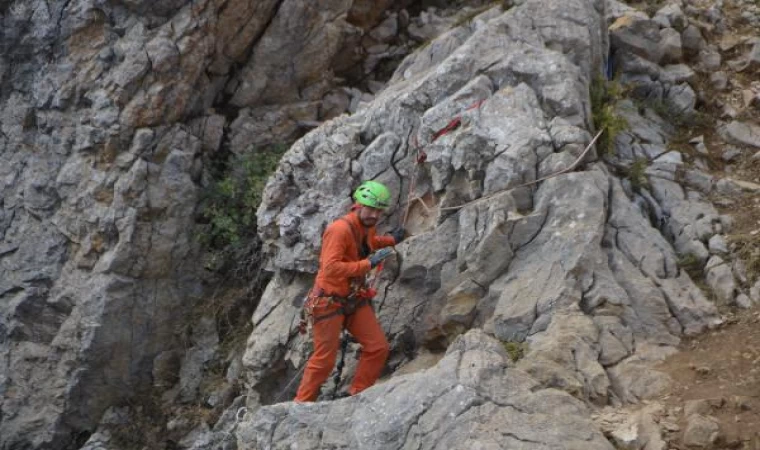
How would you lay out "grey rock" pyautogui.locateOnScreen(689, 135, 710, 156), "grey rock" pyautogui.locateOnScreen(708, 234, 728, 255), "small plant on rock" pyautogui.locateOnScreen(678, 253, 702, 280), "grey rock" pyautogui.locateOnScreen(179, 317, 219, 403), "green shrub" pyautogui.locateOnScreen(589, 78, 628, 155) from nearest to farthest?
"small plant on rock" pyautogui.locateOnScreen(678, 253, 702, 280), "grey rock" pyautogui.locateOnScreen(708, 234, 728, 255), "green shrub" pyautogui.locateOnScreen(589, 78, 628, 155), "grey rock" pyautogui.locateOnScreen(689, 135, 710, 156), "grey rock" pyautogui.locateOnScreen(179, 317, 219, 403)

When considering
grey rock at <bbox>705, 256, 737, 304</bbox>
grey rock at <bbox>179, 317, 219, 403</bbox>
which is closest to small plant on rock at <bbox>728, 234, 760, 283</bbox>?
grey rock at <bbox>705, 256, 737, 304</bbox>

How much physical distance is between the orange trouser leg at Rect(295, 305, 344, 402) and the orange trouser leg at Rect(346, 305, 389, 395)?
0.96 feet

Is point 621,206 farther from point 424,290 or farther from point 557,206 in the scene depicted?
point 424,290

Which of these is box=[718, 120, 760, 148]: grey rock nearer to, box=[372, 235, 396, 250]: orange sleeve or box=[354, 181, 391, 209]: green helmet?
box=[372, 235, 396, 250]: orange sleeve

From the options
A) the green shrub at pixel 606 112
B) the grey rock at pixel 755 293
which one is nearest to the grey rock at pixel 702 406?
the grey rock at pixel 755 293

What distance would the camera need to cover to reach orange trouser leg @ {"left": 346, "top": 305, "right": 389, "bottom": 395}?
9.13 metres

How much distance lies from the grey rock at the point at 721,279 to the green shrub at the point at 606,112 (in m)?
2.00

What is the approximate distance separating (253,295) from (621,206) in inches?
259

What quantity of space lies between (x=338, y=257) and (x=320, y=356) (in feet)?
3.65

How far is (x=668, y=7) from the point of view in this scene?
13555 millimetres

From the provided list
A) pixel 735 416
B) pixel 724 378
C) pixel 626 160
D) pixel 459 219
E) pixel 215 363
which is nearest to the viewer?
pixel 735 416

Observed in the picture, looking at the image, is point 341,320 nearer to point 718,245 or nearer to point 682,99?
point 718,245

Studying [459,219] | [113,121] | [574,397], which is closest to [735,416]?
[574,397]

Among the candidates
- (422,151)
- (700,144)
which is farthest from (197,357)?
(700,144)
